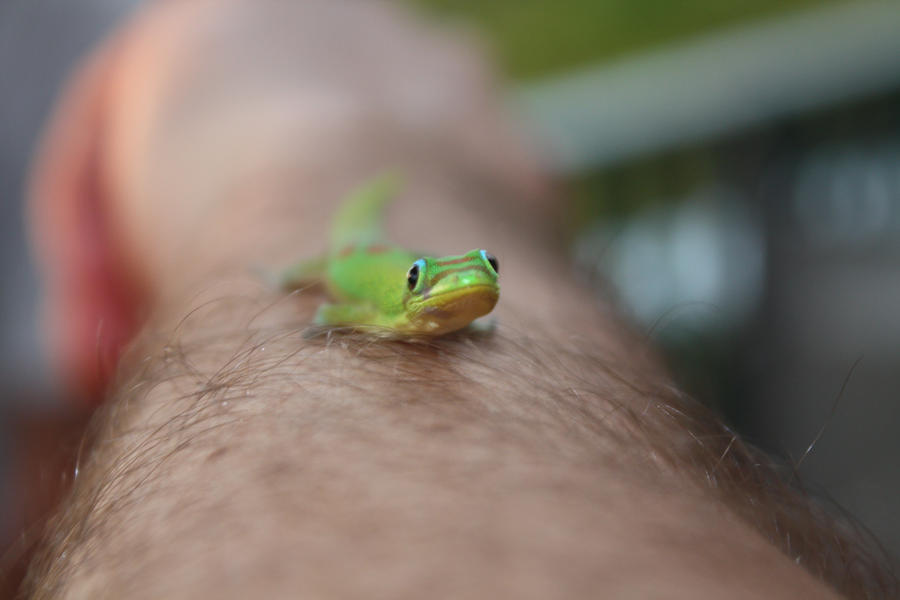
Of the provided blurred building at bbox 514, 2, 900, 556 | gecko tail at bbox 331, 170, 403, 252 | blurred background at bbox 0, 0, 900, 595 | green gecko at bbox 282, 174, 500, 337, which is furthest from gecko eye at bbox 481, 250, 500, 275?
blurred building at bbox 514, 2, 900, 556

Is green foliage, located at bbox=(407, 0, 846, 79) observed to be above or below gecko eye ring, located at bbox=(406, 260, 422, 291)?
above

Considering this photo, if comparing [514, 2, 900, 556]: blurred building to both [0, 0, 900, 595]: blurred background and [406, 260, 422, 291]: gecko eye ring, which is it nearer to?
[0, 0, 900, 595]: blurred background

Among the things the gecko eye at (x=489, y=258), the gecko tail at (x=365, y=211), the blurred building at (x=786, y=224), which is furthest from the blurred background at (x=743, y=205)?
the gecko eye at (x=489, y=258)

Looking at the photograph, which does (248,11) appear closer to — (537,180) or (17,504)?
(537,180)

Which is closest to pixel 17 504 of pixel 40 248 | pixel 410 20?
pixel 40 248

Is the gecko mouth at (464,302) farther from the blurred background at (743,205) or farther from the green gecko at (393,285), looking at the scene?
the blurred background at (743,205)

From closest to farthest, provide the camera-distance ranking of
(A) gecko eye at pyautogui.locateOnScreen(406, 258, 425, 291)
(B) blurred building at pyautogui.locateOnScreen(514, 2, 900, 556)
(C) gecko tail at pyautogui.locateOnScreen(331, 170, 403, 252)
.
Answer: (A) gecko eye at pyautogui.locateOnScreen(406, 258, 425, 291)
(C) gecko tail at pyautogui.locateOnScreen(331, 170, 403, 252)
(B) blurred building at pyautogui.locateOnScreen(514, 2, 900, 556)

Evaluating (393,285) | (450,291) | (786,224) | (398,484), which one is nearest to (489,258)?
(450,291)
